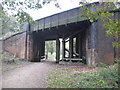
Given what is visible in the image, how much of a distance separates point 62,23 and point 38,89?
9.04 metres

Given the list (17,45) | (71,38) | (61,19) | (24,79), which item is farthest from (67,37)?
(24,79)

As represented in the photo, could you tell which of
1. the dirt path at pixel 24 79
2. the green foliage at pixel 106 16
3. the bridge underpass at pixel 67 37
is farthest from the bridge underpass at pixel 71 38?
the dirt path at pixel 24 79

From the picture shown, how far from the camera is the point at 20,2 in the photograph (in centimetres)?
726

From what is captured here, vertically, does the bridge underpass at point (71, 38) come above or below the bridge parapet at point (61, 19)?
below

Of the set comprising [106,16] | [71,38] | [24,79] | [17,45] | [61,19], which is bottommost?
[24,79]

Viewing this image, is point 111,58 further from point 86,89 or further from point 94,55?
point 86,89

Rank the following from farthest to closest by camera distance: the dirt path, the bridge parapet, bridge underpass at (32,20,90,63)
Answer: bridge underpass at (32,20,90,63)
the bridge parapet
the dirt path

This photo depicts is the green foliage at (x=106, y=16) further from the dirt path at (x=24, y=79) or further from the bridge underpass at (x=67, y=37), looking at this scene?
the bridge underpass at (x=67, y=37)

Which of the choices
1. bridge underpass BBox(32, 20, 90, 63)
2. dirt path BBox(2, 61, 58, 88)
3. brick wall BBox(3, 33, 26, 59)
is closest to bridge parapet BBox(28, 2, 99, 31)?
bridge underpass BBox(32, 20, 90, 63)

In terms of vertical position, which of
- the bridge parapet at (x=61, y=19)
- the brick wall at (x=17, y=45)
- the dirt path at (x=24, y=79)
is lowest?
the dirt path at (x=24, y=79)

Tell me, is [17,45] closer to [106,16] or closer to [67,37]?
[67,37]

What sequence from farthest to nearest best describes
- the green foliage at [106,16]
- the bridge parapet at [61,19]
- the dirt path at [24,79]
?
the bridge parapet at [61,19] < the dirt path at [24,79] < the green foliage at [106,16]

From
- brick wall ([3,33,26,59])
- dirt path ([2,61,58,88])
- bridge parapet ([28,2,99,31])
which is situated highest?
bridge parapet ([28,2,99,31])

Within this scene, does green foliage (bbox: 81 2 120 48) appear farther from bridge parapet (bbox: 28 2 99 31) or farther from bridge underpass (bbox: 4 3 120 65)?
bridge parapet (bbox: 28 2 99 31)
